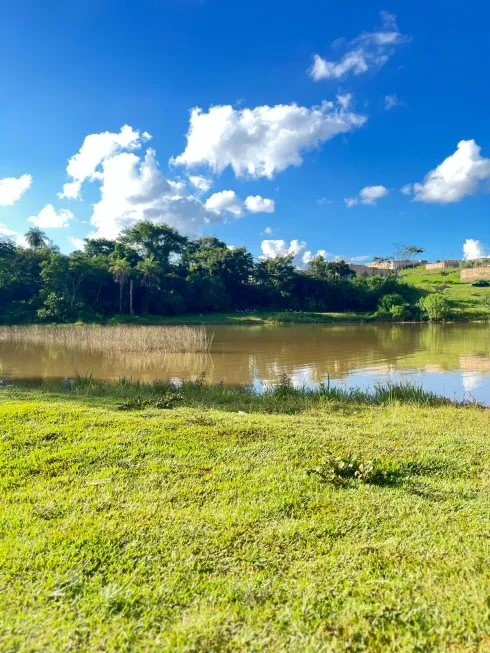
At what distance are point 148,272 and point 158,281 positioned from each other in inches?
66.2

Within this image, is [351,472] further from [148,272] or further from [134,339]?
[148,272]

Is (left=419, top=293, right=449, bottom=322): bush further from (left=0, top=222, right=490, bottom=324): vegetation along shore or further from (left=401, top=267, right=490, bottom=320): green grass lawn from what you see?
(left=401, top=267, right=490, bottom=320): green grass lawn

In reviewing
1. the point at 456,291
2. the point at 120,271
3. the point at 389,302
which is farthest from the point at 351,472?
the point at 456,291

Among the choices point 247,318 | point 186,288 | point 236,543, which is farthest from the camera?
point 186,288

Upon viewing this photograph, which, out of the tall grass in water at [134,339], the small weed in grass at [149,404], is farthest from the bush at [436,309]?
the small weed in grass at [149,404]

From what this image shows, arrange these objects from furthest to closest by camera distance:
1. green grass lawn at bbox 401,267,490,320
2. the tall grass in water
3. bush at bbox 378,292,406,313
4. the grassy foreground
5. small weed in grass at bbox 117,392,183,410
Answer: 1. bush at bbox 378,292,406,313
2. green grass lawn at bbox 401,267,490,320
3. the tall grass in water
4. small weed in grass at bbox 117,392,183,410
5. the grassy foreground

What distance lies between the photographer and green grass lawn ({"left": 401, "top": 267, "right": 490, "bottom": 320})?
4795cm

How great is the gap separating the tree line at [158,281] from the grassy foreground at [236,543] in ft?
127

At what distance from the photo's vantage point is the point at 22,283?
42.6 meters

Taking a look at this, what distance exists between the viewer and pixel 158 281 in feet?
149


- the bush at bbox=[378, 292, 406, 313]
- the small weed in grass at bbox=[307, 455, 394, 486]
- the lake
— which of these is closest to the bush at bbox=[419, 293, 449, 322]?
the bush at bbox=[378, 292, 406, 313]

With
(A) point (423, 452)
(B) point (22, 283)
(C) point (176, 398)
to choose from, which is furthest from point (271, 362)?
(B) point (22, 283)

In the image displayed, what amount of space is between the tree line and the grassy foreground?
38.7 meters

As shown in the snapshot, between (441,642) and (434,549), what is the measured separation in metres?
0.65
